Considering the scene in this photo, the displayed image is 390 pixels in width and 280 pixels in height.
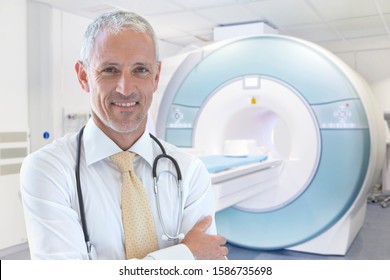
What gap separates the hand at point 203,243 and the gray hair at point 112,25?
437 mm

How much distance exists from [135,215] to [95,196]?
0.31ft

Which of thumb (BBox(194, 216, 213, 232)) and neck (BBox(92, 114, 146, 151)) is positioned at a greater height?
neck (BBox(92, 114, 146, 151))

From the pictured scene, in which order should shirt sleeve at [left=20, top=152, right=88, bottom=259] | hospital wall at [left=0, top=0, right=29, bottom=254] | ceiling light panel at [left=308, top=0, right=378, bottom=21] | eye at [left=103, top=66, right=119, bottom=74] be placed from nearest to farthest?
shirt sleeve at [left=20, top=152, right=88, bottom=259] < eye at [left=103, top=66, right=119, bottom=74] < hospital wall at [left=0, top=0, right=29, bottom=254] < ceiling light panel at [left=308, top=0, right=378, bottom=21]

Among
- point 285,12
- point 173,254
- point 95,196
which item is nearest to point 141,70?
point 95,196

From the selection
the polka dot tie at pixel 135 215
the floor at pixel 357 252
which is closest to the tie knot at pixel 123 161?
the polka dot tie at pixel 135 215

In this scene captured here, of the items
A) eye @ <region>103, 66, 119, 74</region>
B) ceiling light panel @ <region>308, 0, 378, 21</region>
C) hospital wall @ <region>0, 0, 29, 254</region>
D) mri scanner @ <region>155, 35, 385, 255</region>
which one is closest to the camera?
eye @ <region>103, 66, 119, 74</region>

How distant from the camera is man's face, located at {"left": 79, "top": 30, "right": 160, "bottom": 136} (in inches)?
33.8

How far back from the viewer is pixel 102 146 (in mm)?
884

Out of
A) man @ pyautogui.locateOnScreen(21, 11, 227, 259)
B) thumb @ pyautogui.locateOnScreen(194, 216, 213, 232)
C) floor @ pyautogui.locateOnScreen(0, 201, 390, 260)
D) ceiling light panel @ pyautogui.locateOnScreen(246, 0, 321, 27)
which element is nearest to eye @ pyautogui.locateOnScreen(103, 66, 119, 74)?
man @ pyautogui.locateOnScreen(21, 11, 227, 259)

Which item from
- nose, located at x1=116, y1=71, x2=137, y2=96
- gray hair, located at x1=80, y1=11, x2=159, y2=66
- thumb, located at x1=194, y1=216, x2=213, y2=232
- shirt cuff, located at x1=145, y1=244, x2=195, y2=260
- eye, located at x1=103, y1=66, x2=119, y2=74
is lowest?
Result: shirt cuff, located at x1=145, y1=244, x2=195, y2=260

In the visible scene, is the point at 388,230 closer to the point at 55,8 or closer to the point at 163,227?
the point at 163,227

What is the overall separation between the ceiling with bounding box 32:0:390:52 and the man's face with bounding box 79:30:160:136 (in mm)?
1831

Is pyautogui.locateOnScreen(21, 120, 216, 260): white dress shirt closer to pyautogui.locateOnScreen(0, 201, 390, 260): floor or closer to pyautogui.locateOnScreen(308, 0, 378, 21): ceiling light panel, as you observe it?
pyautogui.locateOnScreen(0, 201, 390, 260): floor

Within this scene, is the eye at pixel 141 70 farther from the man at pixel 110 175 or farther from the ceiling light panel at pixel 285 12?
the ceiling light panel at pixel 285 12
